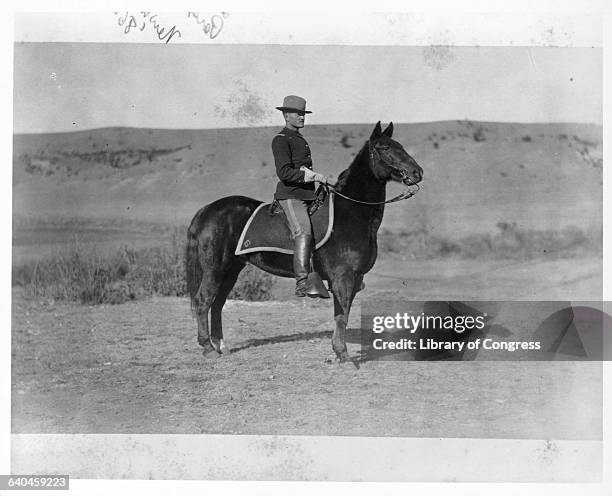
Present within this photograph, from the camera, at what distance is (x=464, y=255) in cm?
584

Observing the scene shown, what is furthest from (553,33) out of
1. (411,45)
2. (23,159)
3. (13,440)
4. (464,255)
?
(13,440)

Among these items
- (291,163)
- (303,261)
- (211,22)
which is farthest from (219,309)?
(211,22)

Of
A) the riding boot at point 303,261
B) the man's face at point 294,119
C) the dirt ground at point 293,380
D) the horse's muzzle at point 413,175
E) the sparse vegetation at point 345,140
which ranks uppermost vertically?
the man's face at point 294,119

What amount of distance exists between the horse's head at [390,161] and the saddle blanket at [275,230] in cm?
42

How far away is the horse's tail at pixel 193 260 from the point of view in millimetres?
5426

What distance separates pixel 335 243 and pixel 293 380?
44.5 inches

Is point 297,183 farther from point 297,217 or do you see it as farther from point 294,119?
point 294,119

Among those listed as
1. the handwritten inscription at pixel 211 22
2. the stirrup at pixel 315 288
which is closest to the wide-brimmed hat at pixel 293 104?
the handwritten inscription at pixel 211 22

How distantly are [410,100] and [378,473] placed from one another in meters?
2.96

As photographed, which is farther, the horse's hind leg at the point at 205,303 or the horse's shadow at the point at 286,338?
the horse's shadow at the point at 286,338

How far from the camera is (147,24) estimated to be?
5578 millimetres

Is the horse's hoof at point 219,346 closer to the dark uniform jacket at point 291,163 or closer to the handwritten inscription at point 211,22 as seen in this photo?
the dark uniform jacket at point 291,163

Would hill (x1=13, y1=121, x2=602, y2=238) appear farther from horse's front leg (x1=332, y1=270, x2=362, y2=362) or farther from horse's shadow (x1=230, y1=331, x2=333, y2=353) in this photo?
horse's shadow (x1=230, y1=331, x2=333, y2=353)

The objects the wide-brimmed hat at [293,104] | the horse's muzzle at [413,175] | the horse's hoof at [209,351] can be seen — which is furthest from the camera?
the horse's hoof at [209,351]
